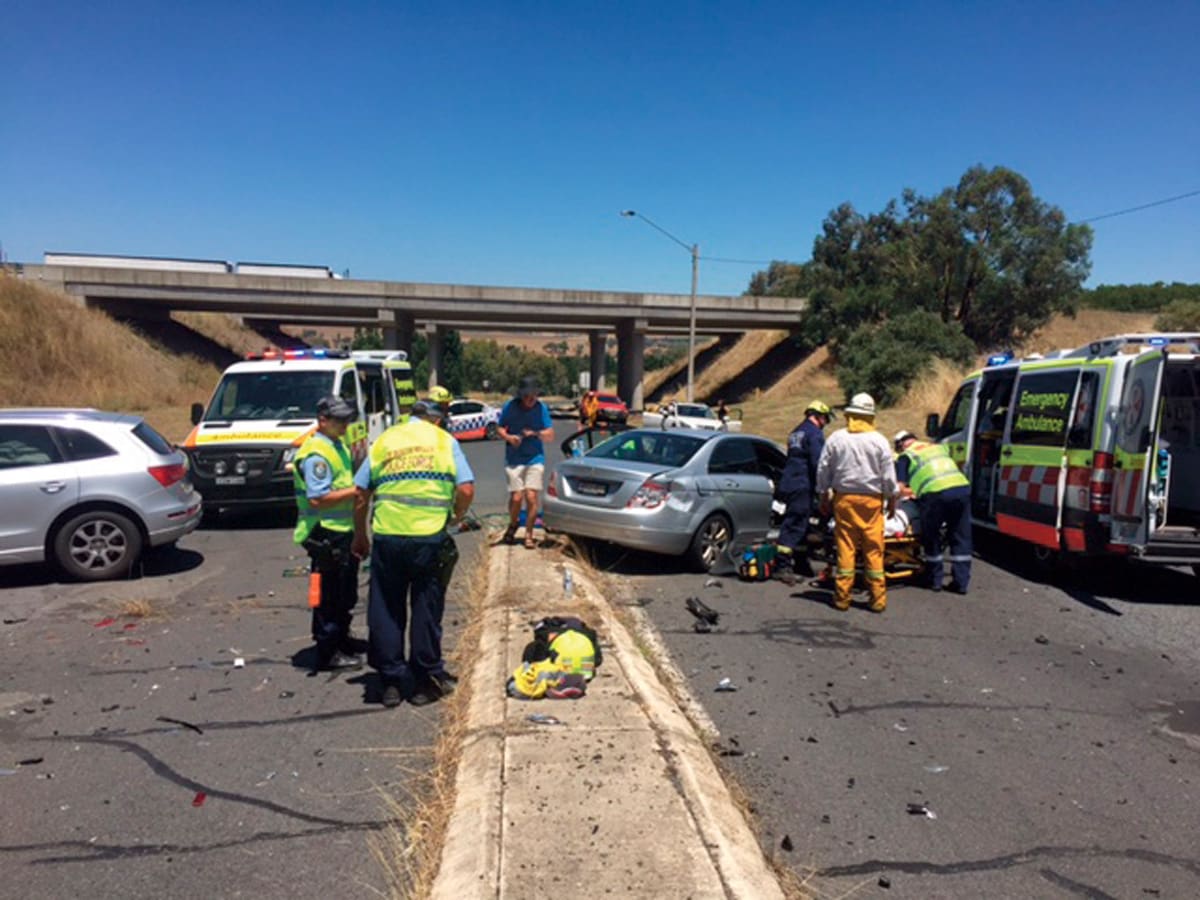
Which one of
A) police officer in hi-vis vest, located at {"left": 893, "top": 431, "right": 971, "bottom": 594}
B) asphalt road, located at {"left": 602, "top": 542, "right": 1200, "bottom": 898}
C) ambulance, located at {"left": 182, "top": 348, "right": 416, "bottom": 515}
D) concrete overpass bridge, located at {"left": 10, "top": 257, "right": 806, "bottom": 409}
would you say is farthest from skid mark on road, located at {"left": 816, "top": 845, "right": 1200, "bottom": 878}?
concrete overpass bridge, located at {"left": 10, "top": 257, "right": 806, "bottom": 409}

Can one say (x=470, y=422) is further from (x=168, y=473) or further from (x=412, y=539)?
(x=412, y=539)

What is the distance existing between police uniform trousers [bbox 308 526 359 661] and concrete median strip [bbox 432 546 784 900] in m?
1.03

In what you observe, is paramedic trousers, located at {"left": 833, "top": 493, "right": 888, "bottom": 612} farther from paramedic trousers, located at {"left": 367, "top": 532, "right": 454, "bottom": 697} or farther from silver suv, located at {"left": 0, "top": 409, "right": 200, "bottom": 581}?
silver suv, located at {"left": 0, "top": 409, "right": 200, "bottom": 581}

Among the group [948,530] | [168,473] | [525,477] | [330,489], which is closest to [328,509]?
[330,489]

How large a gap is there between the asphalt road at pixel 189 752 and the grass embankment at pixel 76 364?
24621 millimetres

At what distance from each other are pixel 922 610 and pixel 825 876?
4834 millimetres

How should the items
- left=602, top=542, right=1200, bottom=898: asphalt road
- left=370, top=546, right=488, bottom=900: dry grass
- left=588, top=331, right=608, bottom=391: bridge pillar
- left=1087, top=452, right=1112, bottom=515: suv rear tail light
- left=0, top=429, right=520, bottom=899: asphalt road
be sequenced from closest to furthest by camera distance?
left=370, top=546, right=488, bottom=900: dry grass < left=0, top=429, right=520, bottom=899: asphalt road < left=602, top=542, right=1200, bottom=898: asphalt road < left=1087, top=452, right=1112, bottom=515: suv rear tail light < left=588, top=331, right=608, bottom=391: bridge pillar

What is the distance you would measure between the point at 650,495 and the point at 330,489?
12.1 ft

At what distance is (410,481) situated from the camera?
193 inches

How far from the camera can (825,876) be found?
136 inches

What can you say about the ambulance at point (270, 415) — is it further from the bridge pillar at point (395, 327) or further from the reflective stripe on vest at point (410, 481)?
the bridge pillar at point (395, 327)

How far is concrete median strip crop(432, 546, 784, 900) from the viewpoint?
3.13 m

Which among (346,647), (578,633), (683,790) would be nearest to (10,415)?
(346,647)

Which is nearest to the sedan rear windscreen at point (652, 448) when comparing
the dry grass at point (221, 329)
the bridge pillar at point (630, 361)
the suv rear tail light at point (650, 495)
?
the suv rear tail light at point (650, 495)
